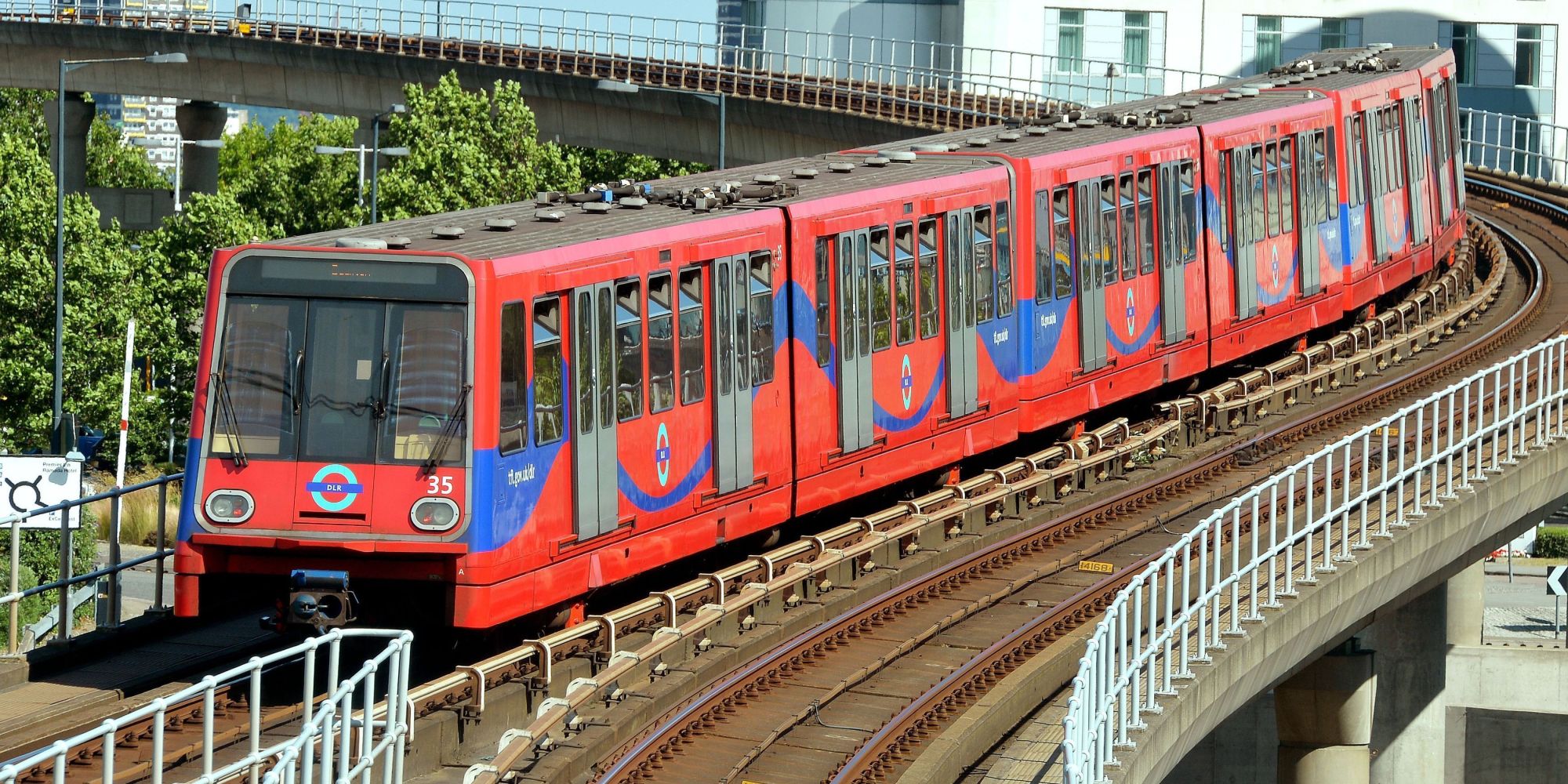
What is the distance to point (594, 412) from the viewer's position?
16672 millimetres

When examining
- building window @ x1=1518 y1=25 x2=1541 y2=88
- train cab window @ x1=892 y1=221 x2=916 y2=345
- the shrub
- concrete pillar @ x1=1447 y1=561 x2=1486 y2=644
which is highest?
building window @ x1=1518 y1=25 x2=1541 y2=88

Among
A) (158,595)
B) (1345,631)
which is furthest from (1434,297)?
(158,595)

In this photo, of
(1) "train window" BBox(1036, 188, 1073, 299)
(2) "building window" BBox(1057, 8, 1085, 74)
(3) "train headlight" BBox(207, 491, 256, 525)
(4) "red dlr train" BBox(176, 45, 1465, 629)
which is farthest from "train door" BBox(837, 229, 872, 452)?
(2) "building window" BBox(1057, 8, 1085, 74)

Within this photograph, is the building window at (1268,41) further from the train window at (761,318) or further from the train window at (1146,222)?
the train window at (761,318)

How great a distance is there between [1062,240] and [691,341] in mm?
7063

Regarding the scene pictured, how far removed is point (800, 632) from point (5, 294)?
2955 cm

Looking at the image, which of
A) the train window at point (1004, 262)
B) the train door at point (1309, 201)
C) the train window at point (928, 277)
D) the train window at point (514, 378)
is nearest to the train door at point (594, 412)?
the train window at point (514, 378)

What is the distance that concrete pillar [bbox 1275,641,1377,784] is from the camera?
2622cm

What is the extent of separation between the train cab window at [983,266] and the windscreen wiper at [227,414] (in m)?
8.98

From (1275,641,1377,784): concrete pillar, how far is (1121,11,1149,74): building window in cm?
4865

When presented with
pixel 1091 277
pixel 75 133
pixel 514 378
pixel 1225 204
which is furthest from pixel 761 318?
pixel 75 133

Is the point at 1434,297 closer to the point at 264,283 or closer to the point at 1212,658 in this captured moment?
the point at 1212,658

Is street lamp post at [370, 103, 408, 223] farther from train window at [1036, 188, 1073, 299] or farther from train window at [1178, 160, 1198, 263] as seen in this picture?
train window at [1036, 188, 1073, 299]

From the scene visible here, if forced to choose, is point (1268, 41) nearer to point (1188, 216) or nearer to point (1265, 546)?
point (1188, 216)
